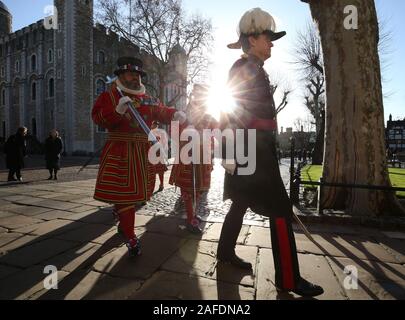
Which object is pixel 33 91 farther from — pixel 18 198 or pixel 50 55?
pixel 18 198

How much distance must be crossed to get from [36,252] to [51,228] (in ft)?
3.10

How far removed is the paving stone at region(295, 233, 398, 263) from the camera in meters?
3.31

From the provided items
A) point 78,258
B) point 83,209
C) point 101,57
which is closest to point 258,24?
point 78,258

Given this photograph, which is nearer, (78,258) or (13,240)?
(78,258)

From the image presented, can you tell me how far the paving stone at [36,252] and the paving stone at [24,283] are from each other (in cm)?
20

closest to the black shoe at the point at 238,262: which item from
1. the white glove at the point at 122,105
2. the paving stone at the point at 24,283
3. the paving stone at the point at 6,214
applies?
the paving stone at the point at 24,283

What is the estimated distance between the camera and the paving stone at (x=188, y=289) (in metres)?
2.32

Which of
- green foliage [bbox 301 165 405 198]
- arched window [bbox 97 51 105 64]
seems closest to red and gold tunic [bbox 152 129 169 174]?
green foliage [bbox 301 165 405 198]

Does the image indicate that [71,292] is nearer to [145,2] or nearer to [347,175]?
[347,175]

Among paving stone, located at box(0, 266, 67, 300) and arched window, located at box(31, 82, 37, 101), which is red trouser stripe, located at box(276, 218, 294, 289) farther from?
arched window, located at box(31, 82, 37, 101)

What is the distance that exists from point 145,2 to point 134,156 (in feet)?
92.1

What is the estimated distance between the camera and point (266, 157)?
8.18 feet

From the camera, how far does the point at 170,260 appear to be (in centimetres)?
305

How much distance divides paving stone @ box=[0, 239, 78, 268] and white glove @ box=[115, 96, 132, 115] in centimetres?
157
